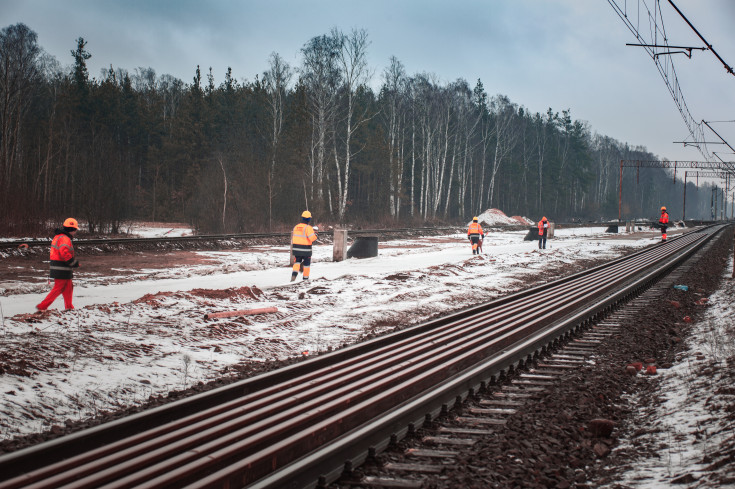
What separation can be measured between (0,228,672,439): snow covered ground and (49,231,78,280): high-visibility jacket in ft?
2.73

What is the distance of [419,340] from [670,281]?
1156 cm

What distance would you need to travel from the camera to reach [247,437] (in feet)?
14.0

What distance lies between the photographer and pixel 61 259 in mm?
9898

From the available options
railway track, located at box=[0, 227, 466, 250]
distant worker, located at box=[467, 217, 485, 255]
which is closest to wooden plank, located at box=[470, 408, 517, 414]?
distant worker, located at box=[467, 217, 485, 255]

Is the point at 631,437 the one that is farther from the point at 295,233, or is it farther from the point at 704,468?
the point at 295,233

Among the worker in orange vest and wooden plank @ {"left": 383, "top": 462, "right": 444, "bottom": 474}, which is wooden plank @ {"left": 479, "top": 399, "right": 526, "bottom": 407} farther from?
the worker in orange vest

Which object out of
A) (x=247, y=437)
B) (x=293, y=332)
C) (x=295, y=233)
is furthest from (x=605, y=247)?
(x=247, y=437)

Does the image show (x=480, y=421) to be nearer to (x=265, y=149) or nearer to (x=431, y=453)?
(x=431, y=453)

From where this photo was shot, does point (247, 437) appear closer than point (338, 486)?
No

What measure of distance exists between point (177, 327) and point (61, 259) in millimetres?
2744

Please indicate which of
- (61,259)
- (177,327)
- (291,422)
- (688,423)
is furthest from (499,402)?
(61,259)

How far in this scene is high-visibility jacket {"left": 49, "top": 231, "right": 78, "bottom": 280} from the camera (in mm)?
9898

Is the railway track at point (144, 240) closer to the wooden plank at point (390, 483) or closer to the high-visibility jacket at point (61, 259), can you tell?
the high-visibility jacket at point (61, 259)

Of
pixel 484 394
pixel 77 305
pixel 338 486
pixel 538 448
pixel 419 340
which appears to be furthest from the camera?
pixel 77 305
